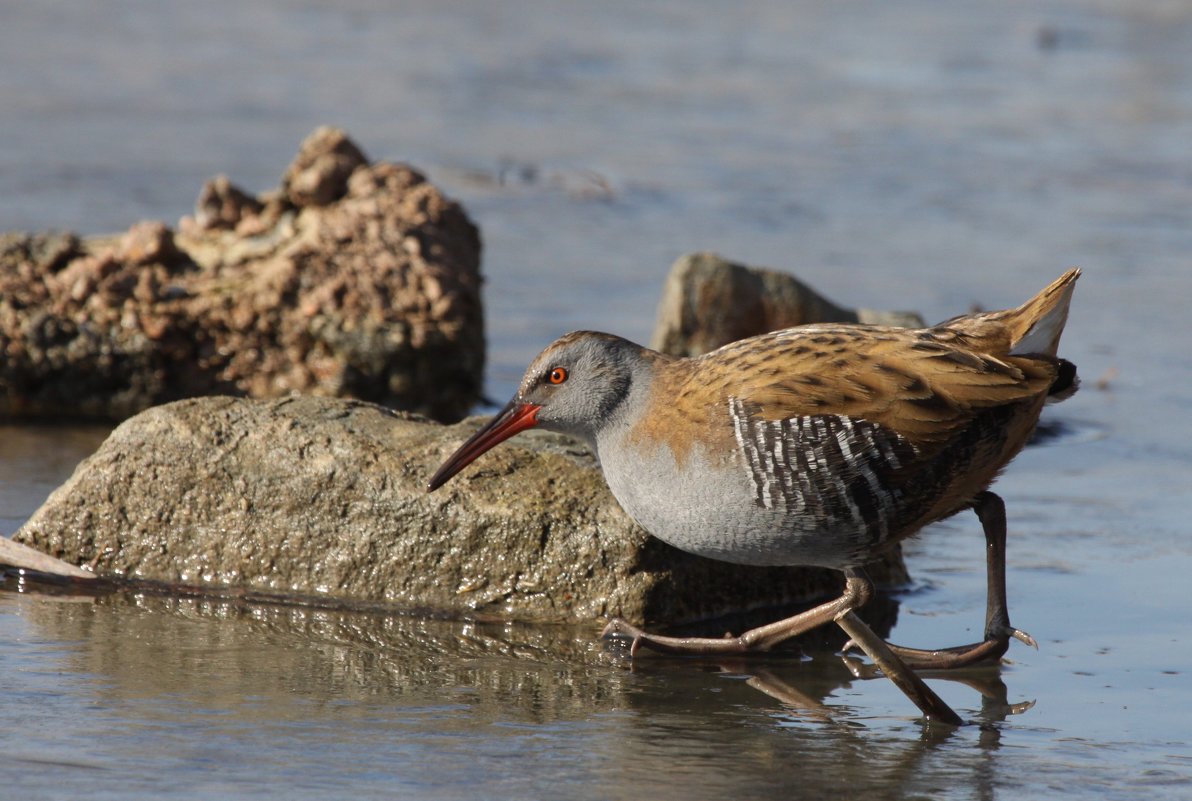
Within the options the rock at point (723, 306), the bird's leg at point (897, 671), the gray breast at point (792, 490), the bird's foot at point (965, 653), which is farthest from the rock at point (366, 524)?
the rock at point (723, 306)

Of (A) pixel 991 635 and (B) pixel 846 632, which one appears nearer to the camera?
(B) pixel 846 632

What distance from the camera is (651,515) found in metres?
5.49

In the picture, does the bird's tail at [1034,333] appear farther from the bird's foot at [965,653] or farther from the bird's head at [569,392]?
the bird's head at [569,392]

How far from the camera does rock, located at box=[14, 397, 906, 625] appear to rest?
5.93 m

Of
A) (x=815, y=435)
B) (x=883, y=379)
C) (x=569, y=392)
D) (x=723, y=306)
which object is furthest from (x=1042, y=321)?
(x=723, y=306)

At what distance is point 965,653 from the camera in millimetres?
5676

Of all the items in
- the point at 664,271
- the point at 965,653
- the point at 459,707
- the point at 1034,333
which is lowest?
the point at 459,707

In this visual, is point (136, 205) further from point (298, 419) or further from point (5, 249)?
point (298, 419)

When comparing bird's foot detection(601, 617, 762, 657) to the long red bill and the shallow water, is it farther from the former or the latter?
the long red bill

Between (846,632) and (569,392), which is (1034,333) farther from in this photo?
(569,392)

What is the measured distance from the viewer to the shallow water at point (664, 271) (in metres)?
4.73

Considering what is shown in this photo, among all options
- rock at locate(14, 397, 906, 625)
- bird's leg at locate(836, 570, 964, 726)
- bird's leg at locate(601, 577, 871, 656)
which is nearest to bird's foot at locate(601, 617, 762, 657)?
bird's leg at locate(601, 577, 871, 656)

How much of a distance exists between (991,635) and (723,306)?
A: 330 cm

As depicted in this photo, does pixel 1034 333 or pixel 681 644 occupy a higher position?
pixel 1034 333
